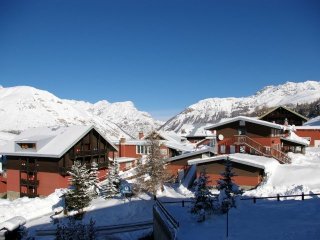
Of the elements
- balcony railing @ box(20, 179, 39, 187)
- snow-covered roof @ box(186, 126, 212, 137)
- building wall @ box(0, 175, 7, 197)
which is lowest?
building wall @ box(0, 175, 7, 197)

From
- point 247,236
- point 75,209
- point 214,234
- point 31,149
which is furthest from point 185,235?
point 31,149

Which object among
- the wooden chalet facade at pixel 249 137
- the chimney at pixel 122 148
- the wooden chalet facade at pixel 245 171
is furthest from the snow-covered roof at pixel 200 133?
the wooden chalet facade at pixel 245 171

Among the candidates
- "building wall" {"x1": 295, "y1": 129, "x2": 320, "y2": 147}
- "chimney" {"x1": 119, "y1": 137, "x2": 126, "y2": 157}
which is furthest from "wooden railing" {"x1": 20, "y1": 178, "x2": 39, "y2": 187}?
"building wall" {"x1": 295, "y1": 129, "x2": 320, "y2": 147}

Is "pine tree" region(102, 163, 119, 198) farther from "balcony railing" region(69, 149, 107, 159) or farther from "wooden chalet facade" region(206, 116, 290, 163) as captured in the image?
"wooden chalet facade" region(206, 116, 290, 163)

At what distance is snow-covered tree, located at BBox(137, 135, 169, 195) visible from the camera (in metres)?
37.7

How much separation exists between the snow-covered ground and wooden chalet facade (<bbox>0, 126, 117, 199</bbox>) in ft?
14.8

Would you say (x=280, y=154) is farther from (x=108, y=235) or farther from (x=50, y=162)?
(x=50, y=162)

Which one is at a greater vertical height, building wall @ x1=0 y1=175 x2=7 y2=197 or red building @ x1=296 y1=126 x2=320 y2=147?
red building @ x1=296 y1=126 x2=320 y2=147

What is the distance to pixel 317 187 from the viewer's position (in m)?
33.0

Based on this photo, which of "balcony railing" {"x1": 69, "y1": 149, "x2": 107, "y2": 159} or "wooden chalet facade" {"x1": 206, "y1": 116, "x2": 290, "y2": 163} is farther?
"balcony railing" {"x1": 69, "y1": 149, "x2": 107, "y2": 159}

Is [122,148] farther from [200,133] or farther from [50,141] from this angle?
[200,133]

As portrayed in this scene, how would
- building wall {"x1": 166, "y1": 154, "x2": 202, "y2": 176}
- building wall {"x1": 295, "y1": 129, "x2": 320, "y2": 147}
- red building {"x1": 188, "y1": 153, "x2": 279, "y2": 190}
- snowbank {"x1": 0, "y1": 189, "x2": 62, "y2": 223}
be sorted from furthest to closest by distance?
building wall {"x1": 295, "y1": 129, "x2": 320, "y2": 147} → building wall {"x1": 166, "y1": 154, "x2": 202, "y2": 176} → red building {"x1": 188, "y1": 153, "x2": 279, "y2": 190} → snowbank {"x1": 0, "y1": 189, "x2": 62, "y2": 223}

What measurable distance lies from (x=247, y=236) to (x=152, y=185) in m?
20.0

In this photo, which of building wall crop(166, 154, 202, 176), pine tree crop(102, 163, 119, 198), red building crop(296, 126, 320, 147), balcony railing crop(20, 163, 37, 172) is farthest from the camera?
red building crop(296, 126, 320, 147)
